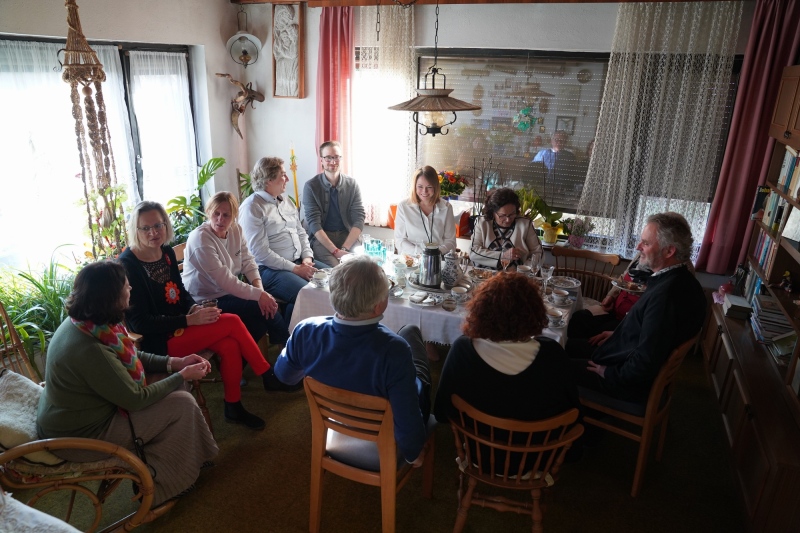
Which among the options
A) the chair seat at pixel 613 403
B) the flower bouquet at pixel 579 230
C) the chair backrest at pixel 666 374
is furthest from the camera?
the flower bouquet at pixel 579 230

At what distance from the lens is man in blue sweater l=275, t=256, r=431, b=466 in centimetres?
190

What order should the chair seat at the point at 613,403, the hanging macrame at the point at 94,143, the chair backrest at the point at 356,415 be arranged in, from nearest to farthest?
the chair backrest at the point at 356,415 < the chair seat at the point at 613,403 < the hanging macrame at the point at 94,143

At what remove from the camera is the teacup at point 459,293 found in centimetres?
291

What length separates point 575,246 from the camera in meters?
4.39

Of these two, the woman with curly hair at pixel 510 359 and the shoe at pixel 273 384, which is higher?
the woman with curly hair at pixel 510 359

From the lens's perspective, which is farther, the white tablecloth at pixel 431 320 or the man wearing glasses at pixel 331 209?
the man wearing glasses at pixel 331 209

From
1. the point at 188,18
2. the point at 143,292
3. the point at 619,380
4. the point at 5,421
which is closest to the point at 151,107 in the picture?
the point at 188,18

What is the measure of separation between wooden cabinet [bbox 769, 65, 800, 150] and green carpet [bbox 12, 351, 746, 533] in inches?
68.2

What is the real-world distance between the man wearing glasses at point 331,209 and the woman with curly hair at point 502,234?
3.67 ft

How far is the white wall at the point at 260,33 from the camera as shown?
3658 mm

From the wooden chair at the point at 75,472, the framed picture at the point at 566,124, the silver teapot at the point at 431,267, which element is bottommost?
the wooden chair at the point at 75,472

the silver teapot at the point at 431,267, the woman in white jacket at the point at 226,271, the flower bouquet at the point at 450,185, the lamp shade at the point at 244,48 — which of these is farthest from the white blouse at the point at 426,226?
the lamp shade at the point at 244,48

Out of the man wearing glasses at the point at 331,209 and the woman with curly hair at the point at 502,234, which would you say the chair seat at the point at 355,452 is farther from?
the man wearing glasses at the point at 331,209

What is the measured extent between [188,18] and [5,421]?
3.53 metres
